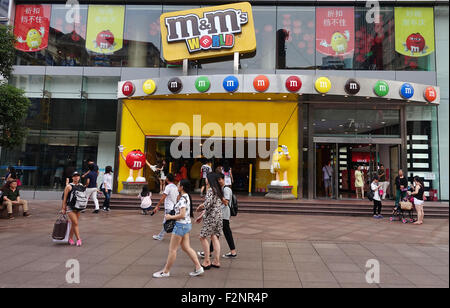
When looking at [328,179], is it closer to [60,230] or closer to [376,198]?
[376,198]

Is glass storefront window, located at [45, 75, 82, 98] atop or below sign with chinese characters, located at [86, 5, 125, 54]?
below

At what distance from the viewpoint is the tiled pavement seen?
441 cm

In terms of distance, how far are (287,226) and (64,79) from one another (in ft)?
45.9

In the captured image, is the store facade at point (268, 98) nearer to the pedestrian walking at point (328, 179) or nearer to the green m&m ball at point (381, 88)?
the pedestrian walking at point (328, 179)

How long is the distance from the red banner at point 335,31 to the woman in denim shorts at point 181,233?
12.8m

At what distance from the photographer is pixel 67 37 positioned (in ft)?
50.6

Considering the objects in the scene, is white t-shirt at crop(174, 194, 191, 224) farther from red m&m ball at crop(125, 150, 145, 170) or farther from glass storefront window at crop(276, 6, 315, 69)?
glass storefront window at crop(276, 6, 315, 69)

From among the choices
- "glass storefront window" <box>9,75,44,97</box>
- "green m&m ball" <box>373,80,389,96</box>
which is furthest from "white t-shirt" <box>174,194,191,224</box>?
"glass storefront window" <box>9,75,44,97</box>

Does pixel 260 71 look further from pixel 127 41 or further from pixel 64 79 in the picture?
pixel 64 79

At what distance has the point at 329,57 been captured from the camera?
1429 cm

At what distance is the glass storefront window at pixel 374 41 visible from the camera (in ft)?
46.5

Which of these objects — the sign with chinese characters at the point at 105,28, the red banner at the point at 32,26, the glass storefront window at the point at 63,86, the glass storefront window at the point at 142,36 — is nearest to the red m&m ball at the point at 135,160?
the glass storefront window at the point at 142,36

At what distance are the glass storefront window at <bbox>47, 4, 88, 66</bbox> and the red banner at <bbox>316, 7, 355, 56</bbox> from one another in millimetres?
12599
